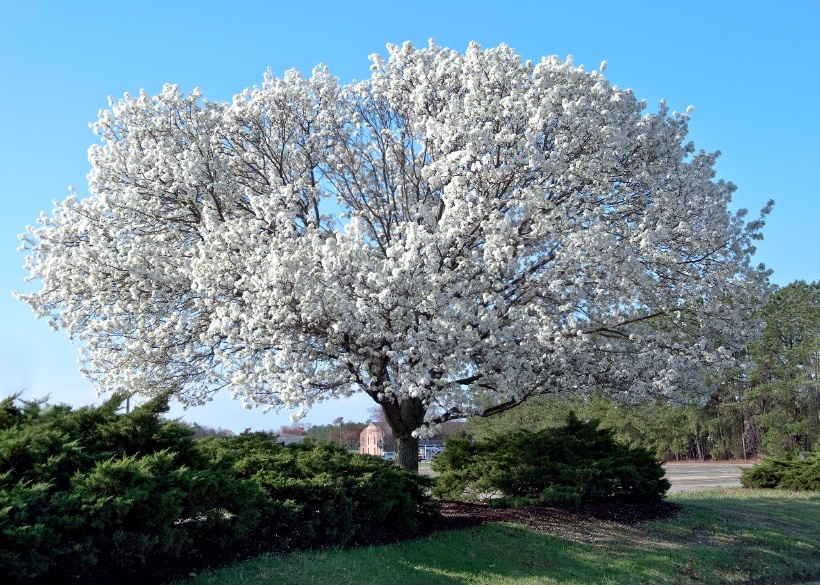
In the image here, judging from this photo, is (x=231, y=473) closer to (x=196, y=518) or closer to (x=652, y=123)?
(x=196, y=518)

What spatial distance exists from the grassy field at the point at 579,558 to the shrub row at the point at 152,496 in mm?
485

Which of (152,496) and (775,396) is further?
(775,396)

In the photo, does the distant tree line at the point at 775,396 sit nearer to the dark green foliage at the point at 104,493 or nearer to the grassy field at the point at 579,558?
the grassy field at the point at 579,558

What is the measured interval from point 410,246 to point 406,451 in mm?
4707

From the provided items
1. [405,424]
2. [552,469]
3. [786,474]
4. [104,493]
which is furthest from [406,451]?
[786,474]

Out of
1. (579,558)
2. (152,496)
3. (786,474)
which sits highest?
(786,474)

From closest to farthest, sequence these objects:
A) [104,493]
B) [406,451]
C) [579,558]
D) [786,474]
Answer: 1. [104,493]
2. [579,558]
3. [406,451]
4. [786,474]

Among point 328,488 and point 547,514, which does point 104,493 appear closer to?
point 328,488

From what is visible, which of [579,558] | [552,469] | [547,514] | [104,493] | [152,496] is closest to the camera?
[104,493]

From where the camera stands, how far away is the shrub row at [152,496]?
20.7 ft

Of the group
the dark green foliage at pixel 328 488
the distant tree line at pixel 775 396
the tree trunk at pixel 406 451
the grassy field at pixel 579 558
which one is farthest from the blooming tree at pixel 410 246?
the distant tree line at pixel 775 396

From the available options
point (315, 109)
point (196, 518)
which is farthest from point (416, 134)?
point (196, 518)

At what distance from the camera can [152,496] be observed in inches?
273

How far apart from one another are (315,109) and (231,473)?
740cm
